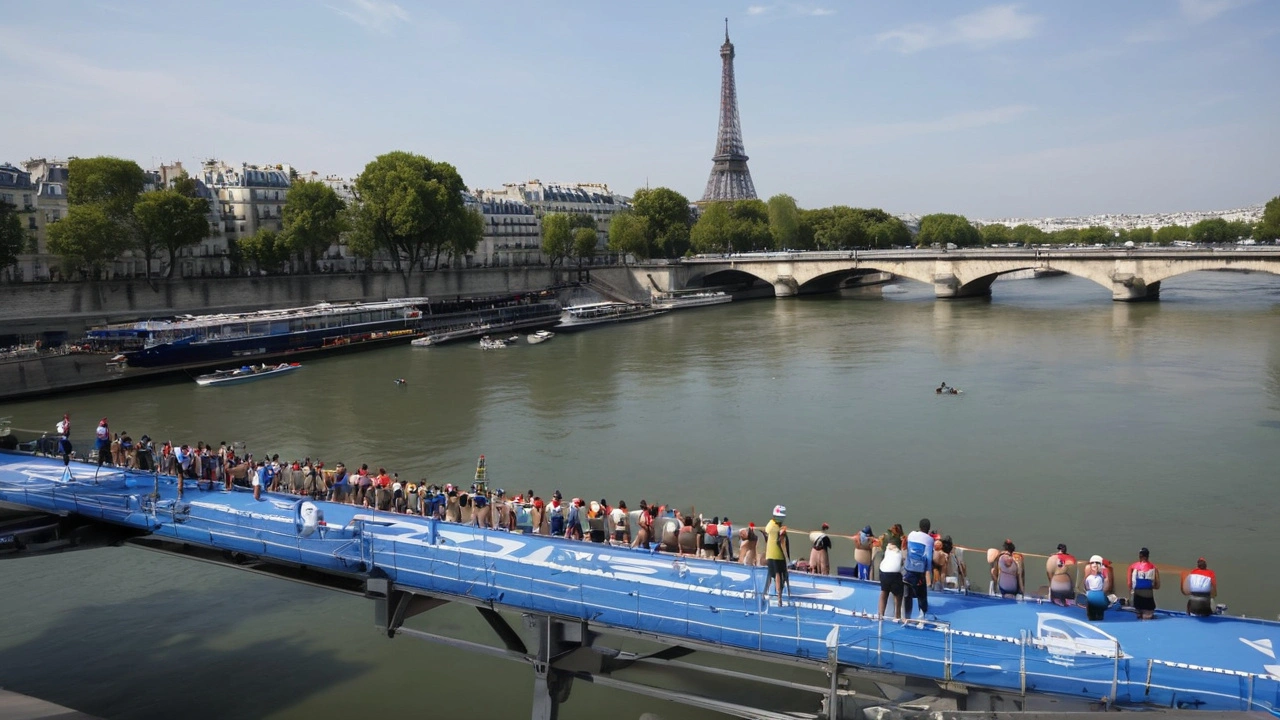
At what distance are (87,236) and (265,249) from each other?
9.36 metres

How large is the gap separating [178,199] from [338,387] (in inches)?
719

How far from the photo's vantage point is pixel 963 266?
5700 centimetres

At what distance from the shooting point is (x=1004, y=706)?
7.03 meters

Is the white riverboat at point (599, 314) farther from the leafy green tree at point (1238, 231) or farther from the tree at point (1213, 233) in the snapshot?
the leafy green tree at point (1238, 231)

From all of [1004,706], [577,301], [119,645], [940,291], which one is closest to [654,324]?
[577,301]

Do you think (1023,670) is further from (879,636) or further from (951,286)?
(951,286)

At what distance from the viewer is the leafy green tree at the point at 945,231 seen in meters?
96.0

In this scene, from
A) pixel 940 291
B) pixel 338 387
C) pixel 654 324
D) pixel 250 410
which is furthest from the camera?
pixel 940 291

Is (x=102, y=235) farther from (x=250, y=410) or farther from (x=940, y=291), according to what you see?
(x=940, y=291)

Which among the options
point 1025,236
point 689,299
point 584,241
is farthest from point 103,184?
point 1025,236

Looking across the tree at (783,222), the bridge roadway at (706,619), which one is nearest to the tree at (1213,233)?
the tree at (783,222)

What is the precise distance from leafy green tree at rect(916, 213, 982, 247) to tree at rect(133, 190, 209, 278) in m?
71.4

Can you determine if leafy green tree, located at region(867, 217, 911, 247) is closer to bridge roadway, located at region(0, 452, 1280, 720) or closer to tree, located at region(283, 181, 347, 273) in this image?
tree, located at region(283, 181, 347, 273)

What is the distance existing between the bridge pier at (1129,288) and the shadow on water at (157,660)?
4860cm
